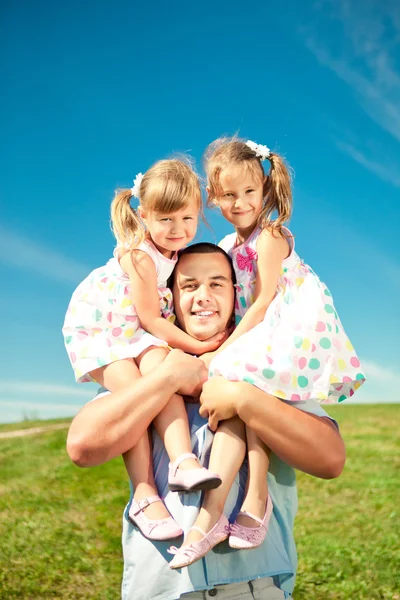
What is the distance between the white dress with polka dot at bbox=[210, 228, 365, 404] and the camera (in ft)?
10.7

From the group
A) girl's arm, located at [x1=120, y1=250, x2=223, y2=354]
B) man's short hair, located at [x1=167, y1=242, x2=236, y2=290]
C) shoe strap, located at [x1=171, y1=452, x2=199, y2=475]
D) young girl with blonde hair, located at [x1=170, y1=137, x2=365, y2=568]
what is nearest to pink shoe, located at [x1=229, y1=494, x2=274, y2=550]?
young girl with blonde hair, located at [x1=170, y1=137, x2=365, y2=568]

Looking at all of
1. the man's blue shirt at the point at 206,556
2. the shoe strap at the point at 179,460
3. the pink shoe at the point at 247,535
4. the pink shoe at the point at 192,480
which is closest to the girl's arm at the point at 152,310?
the man's blue shirt at the point at 206,556

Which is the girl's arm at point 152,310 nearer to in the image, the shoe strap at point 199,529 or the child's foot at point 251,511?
the child's foot at point 251,511

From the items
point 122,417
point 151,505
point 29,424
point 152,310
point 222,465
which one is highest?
point 29,424

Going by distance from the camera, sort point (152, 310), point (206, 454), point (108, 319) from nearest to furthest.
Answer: point (206, 454) → point (152, 310) → point (108, 319)

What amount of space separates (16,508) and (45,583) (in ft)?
8.61

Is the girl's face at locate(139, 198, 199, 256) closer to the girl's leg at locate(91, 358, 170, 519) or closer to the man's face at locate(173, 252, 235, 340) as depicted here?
the man's face at locate(173, 252, 235, 340)

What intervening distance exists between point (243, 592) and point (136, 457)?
2.79 ft

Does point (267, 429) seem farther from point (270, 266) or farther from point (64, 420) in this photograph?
point (64, 420)

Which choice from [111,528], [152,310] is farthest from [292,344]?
[111,528]

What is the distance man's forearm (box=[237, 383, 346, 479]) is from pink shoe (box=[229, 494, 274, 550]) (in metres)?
0.35

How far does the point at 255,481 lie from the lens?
3117mm

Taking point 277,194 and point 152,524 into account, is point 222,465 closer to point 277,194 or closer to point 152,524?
point 152,524

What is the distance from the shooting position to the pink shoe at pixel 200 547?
282cm
